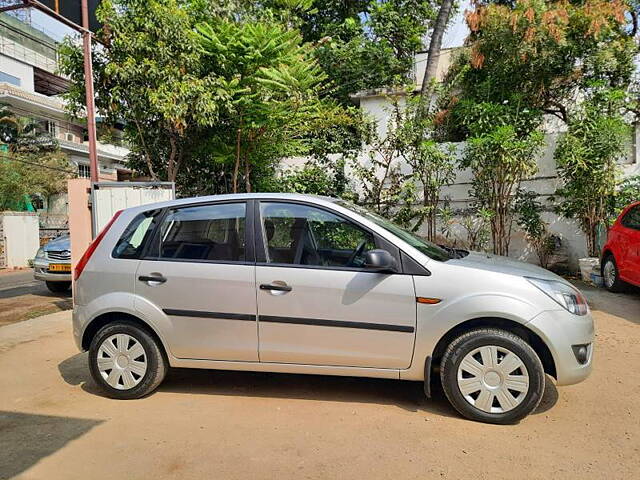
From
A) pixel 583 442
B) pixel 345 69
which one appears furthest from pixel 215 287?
pixel 345 69

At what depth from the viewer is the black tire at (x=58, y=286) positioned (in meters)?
9.84

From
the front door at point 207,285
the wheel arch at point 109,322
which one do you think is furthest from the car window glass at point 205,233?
the wheel arch at point 109,322

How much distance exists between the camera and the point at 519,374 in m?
3.22

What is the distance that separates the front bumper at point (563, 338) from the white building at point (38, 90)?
27.2m

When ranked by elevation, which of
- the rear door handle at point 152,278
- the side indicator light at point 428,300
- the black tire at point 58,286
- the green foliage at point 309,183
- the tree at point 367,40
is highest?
the tree at point 367,40

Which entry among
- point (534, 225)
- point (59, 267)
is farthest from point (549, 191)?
point (59, 267)

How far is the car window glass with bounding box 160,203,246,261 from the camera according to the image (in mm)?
3668

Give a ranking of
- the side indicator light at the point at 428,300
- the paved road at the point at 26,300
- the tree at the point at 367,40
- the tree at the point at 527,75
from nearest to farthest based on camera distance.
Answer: the side indicator light at the point at 428,300 < the paved road at the point at 26,300 < the tree at the point at 527,75 < the tree at the point at 367,40

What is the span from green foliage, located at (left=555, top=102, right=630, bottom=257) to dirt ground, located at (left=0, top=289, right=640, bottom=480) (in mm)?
5004

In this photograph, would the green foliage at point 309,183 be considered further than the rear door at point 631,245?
Yes

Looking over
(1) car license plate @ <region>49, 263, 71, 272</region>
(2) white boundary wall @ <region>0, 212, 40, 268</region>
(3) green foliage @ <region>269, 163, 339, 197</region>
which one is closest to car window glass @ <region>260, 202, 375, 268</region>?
(3) green foliage @ <region>269, 163, 339, 197</region>

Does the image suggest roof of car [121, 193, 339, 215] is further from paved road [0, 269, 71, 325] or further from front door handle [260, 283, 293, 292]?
paved road [0, 269, 71, 325]

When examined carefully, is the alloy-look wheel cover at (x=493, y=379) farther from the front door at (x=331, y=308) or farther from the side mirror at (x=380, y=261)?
the side mirror at (x=380, y=261)

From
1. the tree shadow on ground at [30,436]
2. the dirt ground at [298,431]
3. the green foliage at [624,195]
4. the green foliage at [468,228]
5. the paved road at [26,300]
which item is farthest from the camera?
the green foliage at [468,228]
